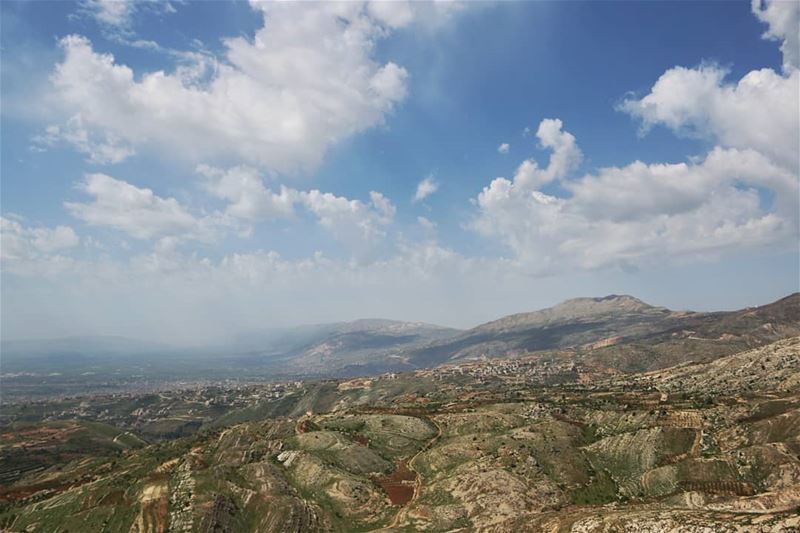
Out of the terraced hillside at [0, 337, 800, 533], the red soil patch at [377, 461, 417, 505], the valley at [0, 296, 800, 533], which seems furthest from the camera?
the red soil patch at [377, 461, 417, 505]

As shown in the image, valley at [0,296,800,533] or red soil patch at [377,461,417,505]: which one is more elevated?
valley at [0,296,800,533]

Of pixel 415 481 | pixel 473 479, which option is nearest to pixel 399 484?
pixel 415 481

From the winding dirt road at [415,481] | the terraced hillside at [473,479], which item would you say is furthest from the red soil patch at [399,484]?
the winding dirt road at [415,481]

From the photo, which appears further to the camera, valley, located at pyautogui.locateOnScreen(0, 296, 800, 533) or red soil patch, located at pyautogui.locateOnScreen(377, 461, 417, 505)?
red soil patch, located at pyautogui.locateOnScreen(377, 461, 417, 505)

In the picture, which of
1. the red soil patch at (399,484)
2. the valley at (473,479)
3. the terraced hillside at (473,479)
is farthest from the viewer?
the red soil patch at (399,484)

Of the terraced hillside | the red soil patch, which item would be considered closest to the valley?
the terraced hillside

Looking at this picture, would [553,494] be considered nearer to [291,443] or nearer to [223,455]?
[291,443]

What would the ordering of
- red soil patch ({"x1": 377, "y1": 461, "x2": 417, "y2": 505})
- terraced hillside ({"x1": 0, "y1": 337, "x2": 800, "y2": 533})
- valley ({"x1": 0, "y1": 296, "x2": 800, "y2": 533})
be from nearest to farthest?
1. valley ({"x1": 0, "y1": 296, "x2": 800, "y2": 533})
2. terraced hillside ({"x1": 0, "y1": 337, "x2": 800, "y2": 533})
3. red soil patch ({"x1": 377, "y1": 461, "x2": 417, "y2": 505})

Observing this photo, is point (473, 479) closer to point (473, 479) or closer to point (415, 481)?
point (473, 479)

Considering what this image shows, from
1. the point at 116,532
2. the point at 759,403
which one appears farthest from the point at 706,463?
the point at 116,532

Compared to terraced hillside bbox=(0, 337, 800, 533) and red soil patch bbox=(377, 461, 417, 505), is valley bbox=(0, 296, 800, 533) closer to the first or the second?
terraced hillside bbox=(0, 337, 800, 533)

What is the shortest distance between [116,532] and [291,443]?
59.4 metres

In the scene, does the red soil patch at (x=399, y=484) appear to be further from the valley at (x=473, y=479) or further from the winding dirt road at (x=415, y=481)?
the winding dirt road at (x=415, y=481)

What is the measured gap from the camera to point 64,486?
491ft
